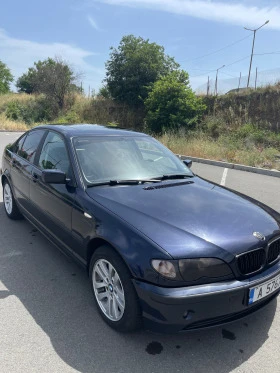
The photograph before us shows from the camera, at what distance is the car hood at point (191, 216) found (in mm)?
2230

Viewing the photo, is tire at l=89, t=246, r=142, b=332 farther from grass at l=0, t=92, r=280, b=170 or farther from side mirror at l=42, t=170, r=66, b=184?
grass at l=0, t=92, r=280, b=170

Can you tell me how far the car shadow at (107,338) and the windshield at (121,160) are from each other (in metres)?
1.15

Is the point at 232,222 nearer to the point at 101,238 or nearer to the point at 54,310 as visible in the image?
the point at 101,238

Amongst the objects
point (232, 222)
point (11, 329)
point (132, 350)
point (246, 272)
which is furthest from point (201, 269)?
point (11, 329)

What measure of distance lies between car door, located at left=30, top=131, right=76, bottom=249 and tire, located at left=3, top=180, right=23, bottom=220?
39.3 inches

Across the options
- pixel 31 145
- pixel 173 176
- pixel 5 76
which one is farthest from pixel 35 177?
pixel 5 76

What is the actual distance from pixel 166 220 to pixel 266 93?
20.7 metres

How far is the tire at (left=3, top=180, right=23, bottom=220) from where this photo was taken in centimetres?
479

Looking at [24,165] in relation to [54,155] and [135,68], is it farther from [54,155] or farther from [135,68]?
[135,68]

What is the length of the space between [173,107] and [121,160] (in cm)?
1698

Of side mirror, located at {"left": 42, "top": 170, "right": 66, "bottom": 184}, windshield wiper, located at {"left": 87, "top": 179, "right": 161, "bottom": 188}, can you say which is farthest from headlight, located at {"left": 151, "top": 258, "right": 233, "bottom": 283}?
side mirror, located at {"left": 42, "top": 170, "right": 66, "bottom": 184}

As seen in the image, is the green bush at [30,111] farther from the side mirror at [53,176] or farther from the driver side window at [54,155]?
the side mirror at [53,176]

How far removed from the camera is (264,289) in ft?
7.67

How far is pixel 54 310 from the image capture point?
278 centimetres
